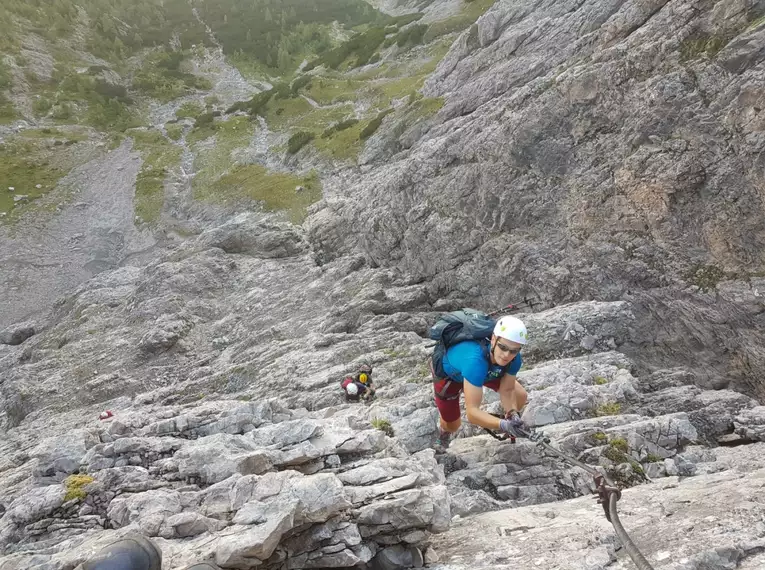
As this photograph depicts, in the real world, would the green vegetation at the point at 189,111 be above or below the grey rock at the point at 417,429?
above

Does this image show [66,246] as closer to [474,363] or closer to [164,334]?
[164,334]

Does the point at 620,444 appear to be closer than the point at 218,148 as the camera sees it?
Yes

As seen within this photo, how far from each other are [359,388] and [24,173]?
73.9 meters

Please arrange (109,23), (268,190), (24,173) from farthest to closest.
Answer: (109,23) < (24,173) < (268,190)

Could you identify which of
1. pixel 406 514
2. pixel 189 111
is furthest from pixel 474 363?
pixel 189 111

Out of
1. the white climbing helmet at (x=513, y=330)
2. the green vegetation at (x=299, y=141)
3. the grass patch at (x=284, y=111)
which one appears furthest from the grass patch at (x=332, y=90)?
the white climbing helmet at (x=513, y=330)

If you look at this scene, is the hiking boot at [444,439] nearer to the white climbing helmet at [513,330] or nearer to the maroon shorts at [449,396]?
the maroon shorts at [449,396]

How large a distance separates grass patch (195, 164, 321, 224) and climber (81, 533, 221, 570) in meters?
A: 35.8

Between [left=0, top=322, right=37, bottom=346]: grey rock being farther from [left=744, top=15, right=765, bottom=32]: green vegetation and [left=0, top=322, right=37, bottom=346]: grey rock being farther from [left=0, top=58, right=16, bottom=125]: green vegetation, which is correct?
[left=0, top=58, right=16, bottom=125]: green vegetation

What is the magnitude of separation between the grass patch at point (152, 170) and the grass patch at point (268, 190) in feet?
21.9

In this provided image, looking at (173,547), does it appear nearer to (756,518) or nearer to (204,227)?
(756,518)

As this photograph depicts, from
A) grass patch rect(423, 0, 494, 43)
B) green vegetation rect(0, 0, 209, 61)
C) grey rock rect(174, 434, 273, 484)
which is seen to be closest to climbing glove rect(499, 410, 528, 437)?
grey rock rect(174, 434, 273, 484)

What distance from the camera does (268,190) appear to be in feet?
164

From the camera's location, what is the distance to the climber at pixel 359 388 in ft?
64.5
